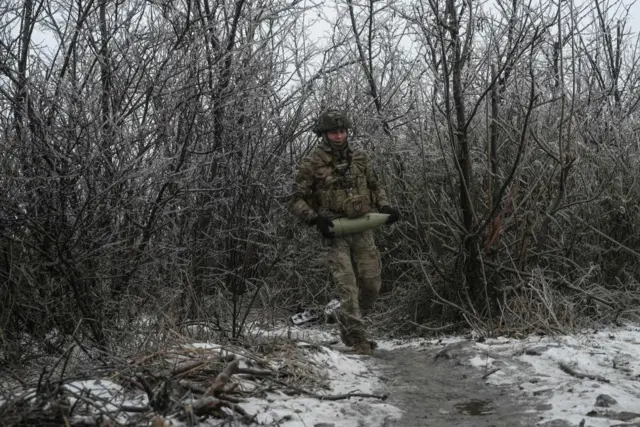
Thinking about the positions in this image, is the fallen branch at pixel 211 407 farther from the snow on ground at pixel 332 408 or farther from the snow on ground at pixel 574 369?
the snow on ground at pixel 574 369

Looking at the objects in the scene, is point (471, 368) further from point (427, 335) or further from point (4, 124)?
point (4, 124)

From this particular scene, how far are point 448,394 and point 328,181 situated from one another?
7.26ft

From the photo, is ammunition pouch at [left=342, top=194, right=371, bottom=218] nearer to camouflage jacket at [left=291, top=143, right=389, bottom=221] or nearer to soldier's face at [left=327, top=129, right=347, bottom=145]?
camouflage jacket at [left=291, top=143, right=389, bottom=221]

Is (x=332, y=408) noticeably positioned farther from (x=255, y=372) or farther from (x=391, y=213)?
(x=391, y=213)

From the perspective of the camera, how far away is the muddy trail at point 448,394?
11.4ft

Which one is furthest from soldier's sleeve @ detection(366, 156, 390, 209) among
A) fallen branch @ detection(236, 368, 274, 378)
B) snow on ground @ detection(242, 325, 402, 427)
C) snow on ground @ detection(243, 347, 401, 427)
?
fallen branch @ detection(236, 368, 274, 378)

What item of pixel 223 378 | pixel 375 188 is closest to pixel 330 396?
pixel 223 378

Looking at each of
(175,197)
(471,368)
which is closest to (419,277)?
(471,368)

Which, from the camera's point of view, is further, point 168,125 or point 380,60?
point 380,60

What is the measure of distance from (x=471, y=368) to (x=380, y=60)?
232 inches

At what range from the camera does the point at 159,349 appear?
12.9 ft

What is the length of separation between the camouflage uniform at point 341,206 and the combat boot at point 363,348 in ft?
0.11

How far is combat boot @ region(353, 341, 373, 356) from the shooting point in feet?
18.1

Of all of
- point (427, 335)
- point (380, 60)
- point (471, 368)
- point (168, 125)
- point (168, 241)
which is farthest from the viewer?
point (380, 60)
